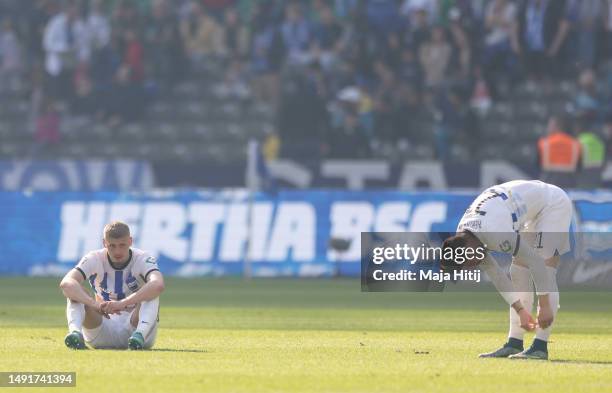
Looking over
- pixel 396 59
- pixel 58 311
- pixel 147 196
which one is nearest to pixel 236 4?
pixel 396 59

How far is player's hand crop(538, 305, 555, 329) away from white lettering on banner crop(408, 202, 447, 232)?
1291 cm

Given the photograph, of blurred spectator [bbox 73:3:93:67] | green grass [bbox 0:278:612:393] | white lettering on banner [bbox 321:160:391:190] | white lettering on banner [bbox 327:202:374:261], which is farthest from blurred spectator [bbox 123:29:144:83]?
green grass [bbox 0:278:612:393]

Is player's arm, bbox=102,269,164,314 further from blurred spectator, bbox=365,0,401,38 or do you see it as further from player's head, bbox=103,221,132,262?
blurred spectator, bbox=365,0,401,38

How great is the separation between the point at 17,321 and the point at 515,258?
6.36 metres

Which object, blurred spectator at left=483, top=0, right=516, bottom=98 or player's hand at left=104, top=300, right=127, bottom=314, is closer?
player's hand at left=104, top=300, right=127, bottom=314

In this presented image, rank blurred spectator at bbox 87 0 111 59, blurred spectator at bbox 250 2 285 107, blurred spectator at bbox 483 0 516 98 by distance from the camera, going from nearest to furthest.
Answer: blurred spectator at bbox 483 0 516 98 → blurred spectator at bbox 250 2 285 107 → blurred spectator at bbox 87 0 111 59

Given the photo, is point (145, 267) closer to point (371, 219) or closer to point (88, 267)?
point (88, 267)

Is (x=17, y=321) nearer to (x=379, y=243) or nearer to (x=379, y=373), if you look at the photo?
(x=379, y=373)

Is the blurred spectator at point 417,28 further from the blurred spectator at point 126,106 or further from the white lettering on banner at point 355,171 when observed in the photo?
the blurred spectator at point 126,106

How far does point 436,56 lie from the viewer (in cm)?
3053

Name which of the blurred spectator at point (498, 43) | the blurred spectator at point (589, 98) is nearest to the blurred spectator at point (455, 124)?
the blurred spectator at point (498, 43)

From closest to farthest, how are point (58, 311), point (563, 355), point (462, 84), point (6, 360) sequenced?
point (6, 360), point (563, 355), point (58, 311), point (462, 84)

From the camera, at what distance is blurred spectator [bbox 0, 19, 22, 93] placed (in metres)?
34.5

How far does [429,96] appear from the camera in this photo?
30812 mm
